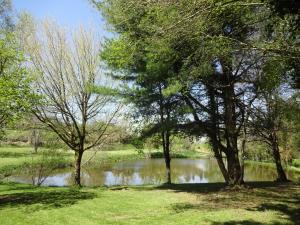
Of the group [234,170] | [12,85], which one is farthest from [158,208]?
[12,85]

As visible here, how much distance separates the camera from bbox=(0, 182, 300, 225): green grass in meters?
10.9

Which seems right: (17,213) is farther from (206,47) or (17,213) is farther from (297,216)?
(297,216)

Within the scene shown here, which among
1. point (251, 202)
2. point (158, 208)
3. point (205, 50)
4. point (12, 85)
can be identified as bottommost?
point (158, 208)

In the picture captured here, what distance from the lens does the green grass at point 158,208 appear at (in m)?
10.9

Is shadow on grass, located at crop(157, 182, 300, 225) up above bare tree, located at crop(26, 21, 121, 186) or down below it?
below

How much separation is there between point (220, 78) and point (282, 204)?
264 inches

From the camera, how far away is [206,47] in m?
10.5

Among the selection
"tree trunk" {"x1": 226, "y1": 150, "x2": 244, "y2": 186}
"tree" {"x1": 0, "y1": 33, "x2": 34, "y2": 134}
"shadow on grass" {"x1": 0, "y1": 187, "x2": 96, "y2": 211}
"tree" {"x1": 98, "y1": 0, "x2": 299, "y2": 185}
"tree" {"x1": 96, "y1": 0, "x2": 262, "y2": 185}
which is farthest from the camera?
"tree trunk" {"x1": 226, "y1": 150, "x2": 244, "y2": 186}

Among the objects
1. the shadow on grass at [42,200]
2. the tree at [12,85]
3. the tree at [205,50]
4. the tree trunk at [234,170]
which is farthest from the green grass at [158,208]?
the tree at [12,85]

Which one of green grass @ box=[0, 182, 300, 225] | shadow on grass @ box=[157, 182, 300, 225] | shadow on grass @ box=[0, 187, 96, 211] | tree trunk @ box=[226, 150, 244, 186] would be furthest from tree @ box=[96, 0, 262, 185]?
shadow on grass @ box=[0, 187, 96, 211]

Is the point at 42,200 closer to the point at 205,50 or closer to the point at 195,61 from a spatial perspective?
the point at 195,61

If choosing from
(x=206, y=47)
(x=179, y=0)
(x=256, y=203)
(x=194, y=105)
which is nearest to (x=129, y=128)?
(x=194, y=105)

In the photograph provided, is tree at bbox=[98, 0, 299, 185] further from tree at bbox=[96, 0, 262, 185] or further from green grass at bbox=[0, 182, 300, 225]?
green grass at bbox=[0, 182, 300, 225]

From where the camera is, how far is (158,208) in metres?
13.1
